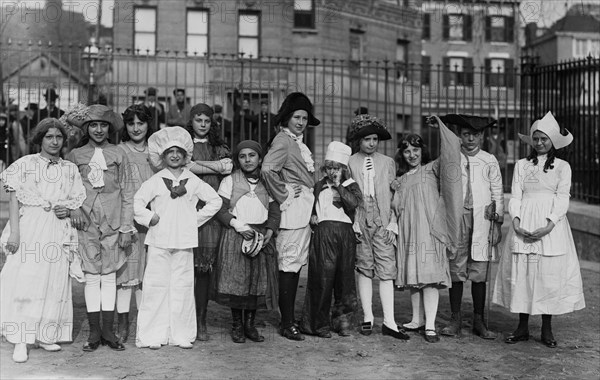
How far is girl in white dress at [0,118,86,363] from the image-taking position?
5.91 m

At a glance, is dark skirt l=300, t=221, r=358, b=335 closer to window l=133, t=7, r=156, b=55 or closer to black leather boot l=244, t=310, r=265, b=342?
black leather boot l=244, t=310, r=265, b=342

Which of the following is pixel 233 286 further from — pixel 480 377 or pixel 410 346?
pixel 480 377

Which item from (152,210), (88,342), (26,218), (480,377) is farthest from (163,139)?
(480,377)

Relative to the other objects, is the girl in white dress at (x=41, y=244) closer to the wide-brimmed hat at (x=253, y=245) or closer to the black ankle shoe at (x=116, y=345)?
the black ankle shoe at (x=116, y=345)

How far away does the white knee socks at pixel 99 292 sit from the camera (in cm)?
613

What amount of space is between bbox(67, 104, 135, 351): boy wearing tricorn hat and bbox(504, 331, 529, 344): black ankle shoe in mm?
3292

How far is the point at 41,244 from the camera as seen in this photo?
5.93 m

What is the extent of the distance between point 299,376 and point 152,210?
5.93 ft

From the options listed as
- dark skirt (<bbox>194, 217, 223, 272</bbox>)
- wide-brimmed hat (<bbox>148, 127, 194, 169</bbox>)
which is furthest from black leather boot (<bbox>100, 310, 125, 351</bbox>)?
wide-brimmed hat (<bbox>148, 127, 194, 169</bbox>)

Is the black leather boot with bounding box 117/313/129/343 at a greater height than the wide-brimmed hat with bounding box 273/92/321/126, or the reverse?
the wide-brimmed hat with bounding box 273/92/321/126

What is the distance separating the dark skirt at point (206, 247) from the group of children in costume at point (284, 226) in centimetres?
1

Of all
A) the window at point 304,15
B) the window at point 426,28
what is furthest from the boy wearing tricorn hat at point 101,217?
the window at point 426,28

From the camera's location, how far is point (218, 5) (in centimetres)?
2461

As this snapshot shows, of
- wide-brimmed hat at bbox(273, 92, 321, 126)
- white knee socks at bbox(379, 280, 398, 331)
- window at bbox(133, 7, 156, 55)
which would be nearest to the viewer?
white knee socks at bbox(379, 280, 398, 331)
